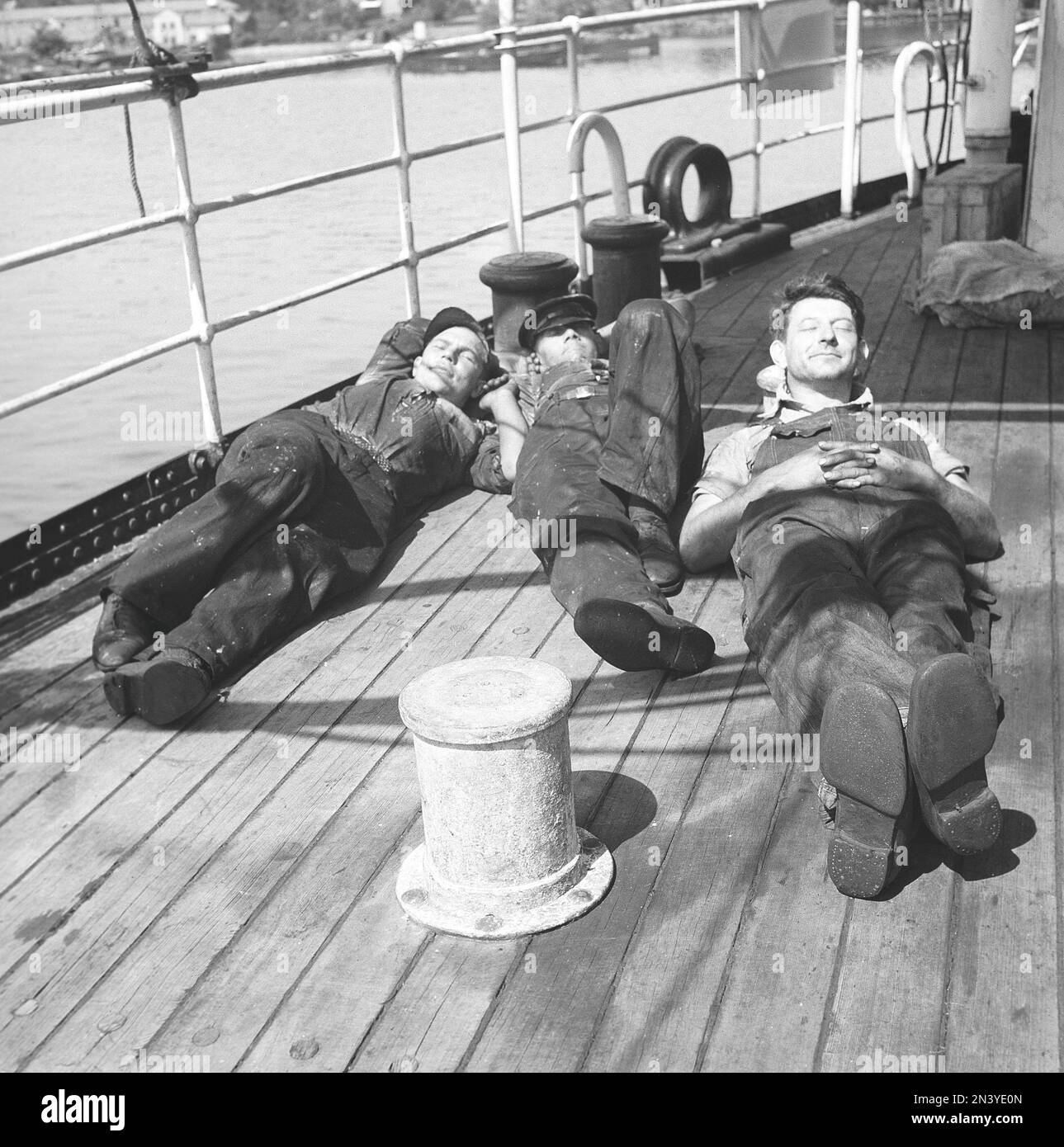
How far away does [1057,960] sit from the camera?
223 cm

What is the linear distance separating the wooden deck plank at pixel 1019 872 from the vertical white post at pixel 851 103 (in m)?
4.96

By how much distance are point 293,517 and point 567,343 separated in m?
1.29

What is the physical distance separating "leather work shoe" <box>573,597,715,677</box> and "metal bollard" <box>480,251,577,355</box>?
2631mm

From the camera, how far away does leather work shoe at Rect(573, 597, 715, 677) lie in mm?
3160

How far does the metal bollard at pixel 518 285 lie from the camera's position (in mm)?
5594

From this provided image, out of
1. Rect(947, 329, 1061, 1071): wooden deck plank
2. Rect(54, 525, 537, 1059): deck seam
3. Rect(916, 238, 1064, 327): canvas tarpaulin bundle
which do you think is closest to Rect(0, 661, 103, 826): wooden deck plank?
Rect(54, 525, 537, 1059): deck seam

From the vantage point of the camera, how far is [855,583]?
296 cm

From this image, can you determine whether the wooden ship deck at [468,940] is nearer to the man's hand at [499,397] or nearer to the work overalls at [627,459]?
the work overalls at [627,459]

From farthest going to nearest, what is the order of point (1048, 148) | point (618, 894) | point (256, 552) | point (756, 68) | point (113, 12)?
point (113, 12) → point (756, 68) → point (1048, 148) → point (256, 552) → point (618, 894)

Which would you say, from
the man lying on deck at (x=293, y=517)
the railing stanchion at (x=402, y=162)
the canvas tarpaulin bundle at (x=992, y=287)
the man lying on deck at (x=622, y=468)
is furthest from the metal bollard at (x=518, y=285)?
the canvas tarpaulin bundle at (x=992, y=287)

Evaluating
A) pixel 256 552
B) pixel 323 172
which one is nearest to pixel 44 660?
pixel 256 552

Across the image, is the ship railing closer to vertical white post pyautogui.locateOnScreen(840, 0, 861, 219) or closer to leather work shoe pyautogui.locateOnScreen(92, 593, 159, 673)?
vertical white post pyautogui.locateOnScreen(840, 0, 861, 219)

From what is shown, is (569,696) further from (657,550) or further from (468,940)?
(657,550)
